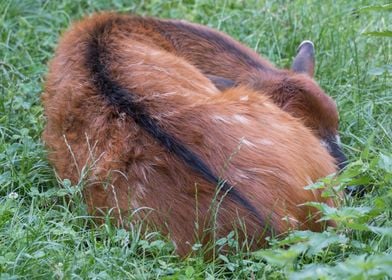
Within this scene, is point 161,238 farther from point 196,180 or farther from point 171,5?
point 171,5

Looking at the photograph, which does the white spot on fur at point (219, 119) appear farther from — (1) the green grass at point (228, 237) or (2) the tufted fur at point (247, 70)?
(2) the tufted fur at point (247, 70)

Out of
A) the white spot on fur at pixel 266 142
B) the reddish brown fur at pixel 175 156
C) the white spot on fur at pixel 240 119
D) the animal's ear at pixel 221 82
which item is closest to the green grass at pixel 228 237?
the reddish brown fur at pixel 175 156

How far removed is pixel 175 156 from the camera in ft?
14.9

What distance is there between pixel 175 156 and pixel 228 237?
0.46 metres

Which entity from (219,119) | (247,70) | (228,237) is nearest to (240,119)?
(219,119)

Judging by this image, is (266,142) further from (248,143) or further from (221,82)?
(221,82)

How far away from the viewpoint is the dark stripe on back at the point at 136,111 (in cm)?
443

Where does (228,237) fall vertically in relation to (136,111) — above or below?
below

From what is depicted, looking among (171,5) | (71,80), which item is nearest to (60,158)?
(71,80)

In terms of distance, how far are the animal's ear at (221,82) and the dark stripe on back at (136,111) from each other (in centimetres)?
80

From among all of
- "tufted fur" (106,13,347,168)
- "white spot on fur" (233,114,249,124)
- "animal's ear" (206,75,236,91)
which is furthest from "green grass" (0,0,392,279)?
"animal's ear" (206,75,236,91)

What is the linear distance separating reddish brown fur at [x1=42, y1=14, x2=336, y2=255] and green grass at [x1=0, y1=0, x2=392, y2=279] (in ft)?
0.46

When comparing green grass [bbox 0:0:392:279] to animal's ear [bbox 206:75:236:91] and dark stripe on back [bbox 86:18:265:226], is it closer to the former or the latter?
dark stripe on back [bbox 86:18:265:226]

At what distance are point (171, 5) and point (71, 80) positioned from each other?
264 cm
